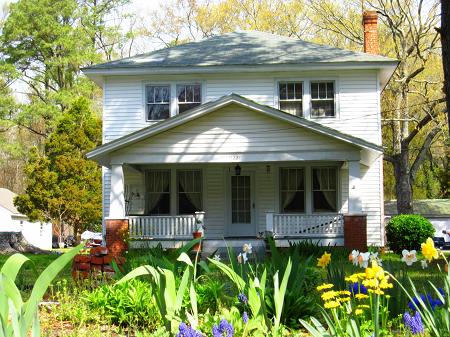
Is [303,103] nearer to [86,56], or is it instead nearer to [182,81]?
[182,81]

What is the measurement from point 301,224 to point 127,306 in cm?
1223

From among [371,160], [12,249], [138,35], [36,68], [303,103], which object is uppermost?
[138,35]

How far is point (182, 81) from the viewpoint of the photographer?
20.5 m

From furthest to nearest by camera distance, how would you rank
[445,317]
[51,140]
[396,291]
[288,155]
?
1. [51,140]
2. [288,155]
3. [396,291]
4. [445,317]

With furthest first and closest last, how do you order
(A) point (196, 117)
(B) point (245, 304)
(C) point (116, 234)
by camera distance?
(C) point (116, 234) → (A) point (196, 117) → (B) point (245, 304)

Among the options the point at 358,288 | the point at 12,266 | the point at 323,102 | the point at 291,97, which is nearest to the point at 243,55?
the point at 291,97

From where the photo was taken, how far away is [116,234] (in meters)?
17.6

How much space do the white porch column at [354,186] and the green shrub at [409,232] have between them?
105 inches

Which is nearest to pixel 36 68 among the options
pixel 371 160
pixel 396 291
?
pixel 371 160

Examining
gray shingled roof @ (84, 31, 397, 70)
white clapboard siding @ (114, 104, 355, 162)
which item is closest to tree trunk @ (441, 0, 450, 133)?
white clapboard siding @ (114, 104, 355, 162)

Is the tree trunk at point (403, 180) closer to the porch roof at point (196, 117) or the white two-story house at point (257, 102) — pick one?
the white two-story house at point (257, 102)

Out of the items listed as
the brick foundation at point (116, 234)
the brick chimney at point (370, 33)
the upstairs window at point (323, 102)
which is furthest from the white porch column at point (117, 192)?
the brick chimney at point (370, 33)

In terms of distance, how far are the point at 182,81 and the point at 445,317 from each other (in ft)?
56.4

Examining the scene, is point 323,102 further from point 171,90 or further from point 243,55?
point 171,90
